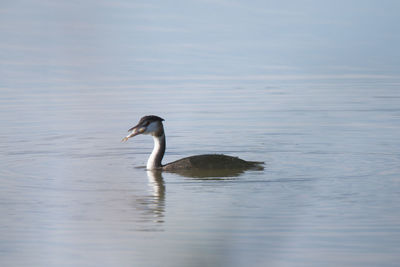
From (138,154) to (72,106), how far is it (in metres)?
5.57

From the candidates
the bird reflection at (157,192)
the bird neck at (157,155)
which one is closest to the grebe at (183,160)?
the bird neck at (157,155)

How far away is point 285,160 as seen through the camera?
1280cm

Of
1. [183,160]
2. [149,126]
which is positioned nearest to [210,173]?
[183,160]

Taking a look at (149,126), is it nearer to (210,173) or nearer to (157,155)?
(157,155)

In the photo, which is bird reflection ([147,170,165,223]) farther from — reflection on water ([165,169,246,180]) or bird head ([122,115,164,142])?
bird head ([122,115,164,142])

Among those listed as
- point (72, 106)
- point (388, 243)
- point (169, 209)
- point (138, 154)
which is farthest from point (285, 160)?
point (72, 106)

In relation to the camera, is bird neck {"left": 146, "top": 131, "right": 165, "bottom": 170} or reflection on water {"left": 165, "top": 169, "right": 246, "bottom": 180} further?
bird neck {"left": 146, "top": 131, "right": 165, "bottom": 170}

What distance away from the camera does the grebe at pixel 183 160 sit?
11.9m

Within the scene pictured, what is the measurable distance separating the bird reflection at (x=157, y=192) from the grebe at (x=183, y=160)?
0.24 m

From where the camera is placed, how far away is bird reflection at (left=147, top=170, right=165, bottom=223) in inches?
334

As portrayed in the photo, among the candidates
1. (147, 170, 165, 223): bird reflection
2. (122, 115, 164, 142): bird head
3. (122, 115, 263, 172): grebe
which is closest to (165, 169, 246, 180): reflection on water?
(122, 115, 263, 172): grebe

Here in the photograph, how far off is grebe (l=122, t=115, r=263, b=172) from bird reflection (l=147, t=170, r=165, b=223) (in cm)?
24

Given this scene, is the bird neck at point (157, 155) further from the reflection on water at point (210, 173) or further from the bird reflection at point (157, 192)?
the reflection on water at point (210, 173)

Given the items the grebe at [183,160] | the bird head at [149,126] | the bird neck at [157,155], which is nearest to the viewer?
the grebe at [183,160]
